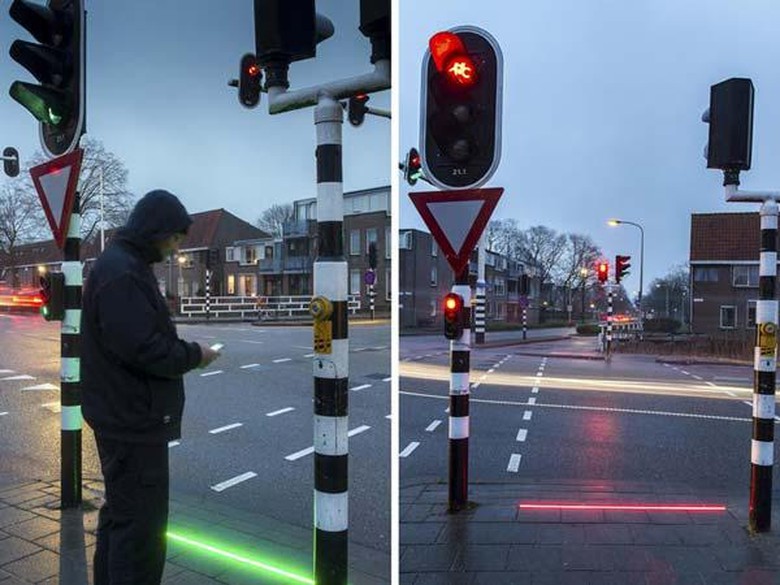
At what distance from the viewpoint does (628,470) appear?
6152mm

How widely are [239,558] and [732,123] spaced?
3.90 metres

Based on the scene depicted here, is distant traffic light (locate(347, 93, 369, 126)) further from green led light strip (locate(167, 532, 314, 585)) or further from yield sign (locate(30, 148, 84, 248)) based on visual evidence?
green led light strip (locate(167, 532, 314, 585))

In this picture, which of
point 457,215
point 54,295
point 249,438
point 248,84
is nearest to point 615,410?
point 249,438

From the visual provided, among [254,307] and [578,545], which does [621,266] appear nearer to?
[254,307]

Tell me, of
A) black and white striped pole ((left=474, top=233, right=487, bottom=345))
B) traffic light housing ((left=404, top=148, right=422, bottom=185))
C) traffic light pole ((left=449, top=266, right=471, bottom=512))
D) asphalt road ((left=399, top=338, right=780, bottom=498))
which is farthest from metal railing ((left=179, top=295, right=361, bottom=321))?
traffic light pole ((left=449, top=266, right=471, bottom=512))

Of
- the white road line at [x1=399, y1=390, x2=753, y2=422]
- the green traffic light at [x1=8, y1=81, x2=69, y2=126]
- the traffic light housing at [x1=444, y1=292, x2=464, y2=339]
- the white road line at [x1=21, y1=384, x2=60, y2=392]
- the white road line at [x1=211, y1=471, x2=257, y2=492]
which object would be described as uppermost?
the green traffic light at [x1=8, y1=81, x2=69, y2=126]

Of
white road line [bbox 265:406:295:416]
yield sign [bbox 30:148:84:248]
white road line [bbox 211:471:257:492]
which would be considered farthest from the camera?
white road line [bbox 265:406:295:416]

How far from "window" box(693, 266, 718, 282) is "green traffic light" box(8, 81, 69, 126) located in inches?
1685

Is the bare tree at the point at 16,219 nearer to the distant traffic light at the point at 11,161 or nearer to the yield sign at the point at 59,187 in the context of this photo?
the distant traffic light at the point at 11,161

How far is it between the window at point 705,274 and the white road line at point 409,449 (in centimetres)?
3900

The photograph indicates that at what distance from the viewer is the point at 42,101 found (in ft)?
13.1

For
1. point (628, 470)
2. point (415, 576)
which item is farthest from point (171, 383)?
point (628, 470)

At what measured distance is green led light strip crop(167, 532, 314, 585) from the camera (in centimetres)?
322

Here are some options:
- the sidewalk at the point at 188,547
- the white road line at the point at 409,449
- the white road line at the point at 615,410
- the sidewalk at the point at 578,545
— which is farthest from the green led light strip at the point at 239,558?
the white road line at the point at 615,410
